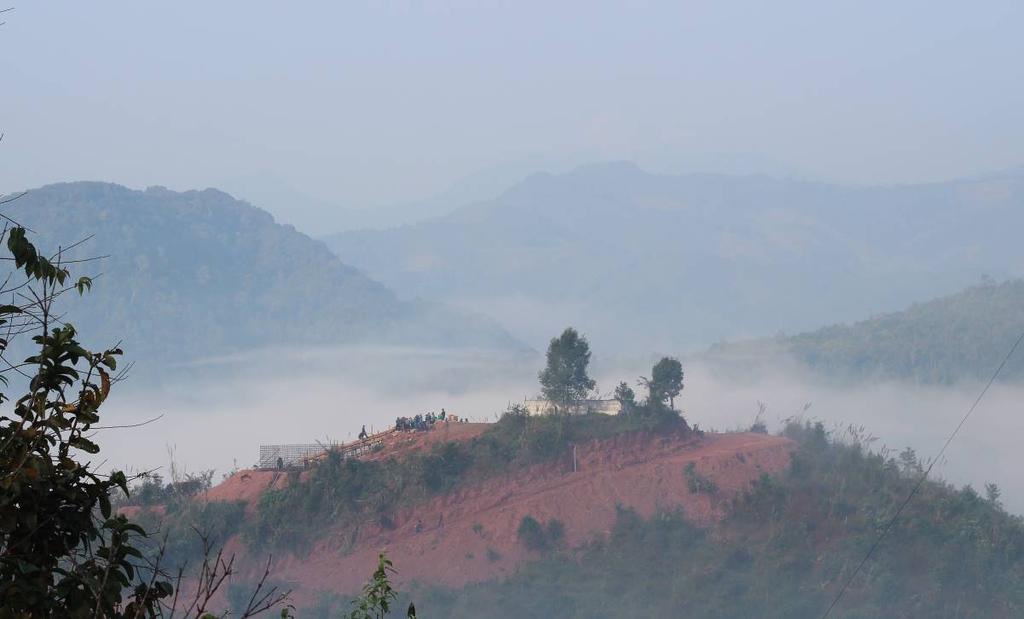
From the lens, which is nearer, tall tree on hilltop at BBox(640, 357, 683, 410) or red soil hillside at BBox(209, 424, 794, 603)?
red soil hillside at BBox(209, 424, 794, 603)

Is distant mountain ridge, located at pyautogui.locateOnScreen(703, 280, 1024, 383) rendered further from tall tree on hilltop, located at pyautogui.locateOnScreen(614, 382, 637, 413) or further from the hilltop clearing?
the hilltop clearing

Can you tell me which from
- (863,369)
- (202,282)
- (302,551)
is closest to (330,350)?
(202,282)

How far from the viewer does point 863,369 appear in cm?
9719

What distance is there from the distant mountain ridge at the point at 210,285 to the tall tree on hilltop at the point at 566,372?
270 ft

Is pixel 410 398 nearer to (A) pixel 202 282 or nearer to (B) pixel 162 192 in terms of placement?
(A) pixel 202 282

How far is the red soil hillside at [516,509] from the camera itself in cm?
4447

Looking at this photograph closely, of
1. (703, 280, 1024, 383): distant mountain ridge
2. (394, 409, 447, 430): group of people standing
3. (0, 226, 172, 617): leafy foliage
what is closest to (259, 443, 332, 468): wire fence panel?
(394, 409, 447, 430): group of people standing

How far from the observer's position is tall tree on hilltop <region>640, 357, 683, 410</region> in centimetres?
Answer: 5275

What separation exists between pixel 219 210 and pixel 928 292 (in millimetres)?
105976

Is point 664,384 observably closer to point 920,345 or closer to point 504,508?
point 504,508

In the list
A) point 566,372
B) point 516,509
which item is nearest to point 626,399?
point 566,372

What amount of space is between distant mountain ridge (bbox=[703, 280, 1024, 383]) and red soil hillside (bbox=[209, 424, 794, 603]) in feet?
163

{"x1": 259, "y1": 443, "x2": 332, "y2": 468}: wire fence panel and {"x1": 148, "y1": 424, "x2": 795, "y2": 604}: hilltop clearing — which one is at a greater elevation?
{"x1": 259, "y1": 443, "x2": 332, "y2": 468}: wire fence panel

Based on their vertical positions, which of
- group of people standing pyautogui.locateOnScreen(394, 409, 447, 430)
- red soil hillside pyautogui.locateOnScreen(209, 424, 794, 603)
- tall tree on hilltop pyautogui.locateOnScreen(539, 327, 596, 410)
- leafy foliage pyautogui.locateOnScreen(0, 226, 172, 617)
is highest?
tall tree on hilltop pyautogui.locateOnScreen(539, 327, 596, 410)
